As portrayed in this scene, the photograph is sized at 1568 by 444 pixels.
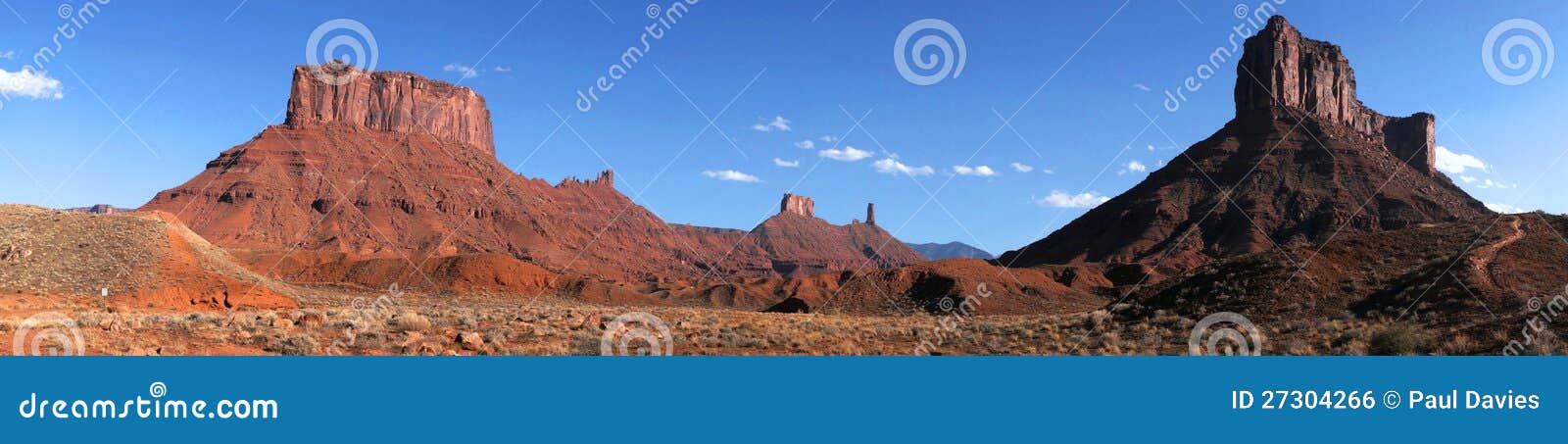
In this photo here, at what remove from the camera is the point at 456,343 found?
1903 centimetres

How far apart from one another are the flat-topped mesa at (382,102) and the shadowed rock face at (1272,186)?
107 meters

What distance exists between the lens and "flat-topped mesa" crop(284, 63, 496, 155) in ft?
472

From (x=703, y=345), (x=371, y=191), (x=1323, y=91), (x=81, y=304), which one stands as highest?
(x=371, y=191)

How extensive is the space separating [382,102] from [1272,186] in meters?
137

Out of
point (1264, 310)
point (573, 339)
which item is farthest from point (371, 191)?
point (1264, 310)

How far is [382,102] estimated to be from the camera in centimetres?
15188

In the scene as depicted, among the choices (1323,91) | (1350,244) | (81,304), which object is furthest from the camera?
(1323,91)

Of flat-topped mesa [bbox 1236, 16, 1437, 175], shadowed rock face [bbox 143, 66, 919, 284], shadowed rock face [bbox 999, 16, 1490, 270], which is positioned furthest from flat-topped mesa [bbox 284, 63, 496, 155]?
flat-topped mesa [bbox 1236, 16, 1437, 175]

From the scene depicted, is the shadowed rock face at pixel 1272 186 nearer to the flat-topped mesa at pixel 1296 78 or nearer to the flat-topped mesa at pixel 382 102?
the flat-topped mesa at pixel 1296 78

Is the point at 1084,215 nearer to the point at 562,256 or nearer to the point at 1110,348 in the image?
the point at 562,256

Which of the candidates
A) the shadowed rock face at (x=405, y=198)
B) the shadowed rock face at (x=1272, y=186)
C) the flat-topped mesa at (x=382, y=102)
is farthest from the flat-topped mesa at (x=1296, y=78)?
the flat-topped mesa at (x=382, y=102)

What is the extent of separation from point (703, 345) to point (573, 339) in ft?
10.7

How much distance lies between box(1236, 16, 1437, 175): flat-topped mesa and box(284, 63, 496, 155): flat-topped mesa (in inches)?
5224

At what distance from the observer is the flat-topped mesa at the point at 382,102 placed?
14400cm
